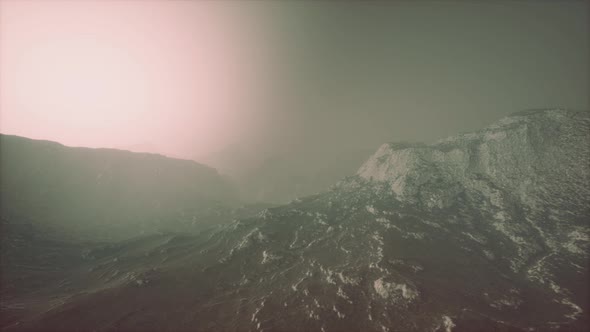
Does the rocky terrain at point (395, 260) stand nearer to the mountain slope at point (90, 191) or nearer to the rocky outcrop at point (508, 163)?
the rocky outcrop at point (508, 163)

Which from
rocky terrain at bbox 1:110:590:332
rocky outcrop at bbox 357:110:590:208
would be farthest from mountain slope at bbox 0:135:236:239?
rocky outcrop at bbox 357:110:590:208

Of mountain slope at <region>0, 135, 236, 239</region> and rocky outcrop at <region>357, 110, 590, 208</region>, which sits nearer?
rocky outcrop at <region>357, 110, 590, 208</region>

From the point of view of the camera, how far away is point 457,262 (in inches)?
2147

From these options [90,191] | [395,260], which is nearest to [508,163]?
[395,260]

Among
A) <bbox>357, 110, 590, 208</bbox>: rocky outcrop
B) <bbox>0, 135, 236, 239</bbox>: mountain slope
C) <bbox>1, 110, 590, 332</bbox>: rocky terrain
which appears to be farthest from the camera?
<bbox>0, 135, 236, 239</bbox>: mountain slope

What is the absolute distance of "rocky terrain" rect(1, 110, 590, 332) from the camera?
4180cm

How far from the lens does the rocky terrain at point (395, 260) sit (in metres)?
41.8

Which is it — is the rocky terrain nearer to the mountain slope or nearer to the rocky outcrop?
the rocky outcrop

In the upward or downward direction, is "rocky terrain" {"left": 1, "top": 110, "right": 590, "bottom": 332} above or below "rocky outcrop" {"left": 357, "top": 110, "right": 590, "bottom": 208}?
below

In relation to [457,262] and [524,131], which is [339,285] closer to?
[457,262]

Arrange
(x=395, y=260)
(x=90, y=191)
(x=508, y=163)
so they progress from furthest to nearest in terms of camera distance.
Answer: (x=90, y=191) → (x=508, y=163) → (x=395, y=260)

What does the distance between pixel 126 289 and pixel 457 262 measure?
77.8 metres

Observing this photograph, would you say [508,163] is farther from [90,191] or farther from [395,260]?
[90,191]

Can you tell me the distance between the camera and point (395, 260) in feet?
181
